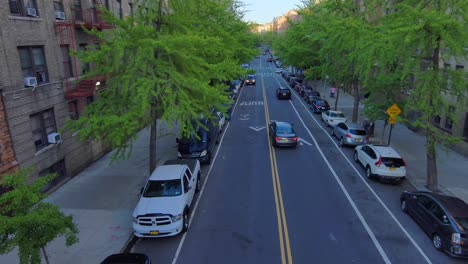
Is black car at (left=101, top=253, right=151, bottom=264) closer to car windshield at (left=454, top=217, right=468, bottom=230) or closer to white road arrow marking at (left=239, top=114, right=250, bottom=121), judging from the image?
car windshield at (left=454, top=217, right=468, bottom=230)

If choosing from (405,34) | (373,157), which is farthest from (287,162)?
(405,34)

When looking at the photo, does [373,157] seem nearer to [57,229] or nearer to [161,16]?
[161,16]

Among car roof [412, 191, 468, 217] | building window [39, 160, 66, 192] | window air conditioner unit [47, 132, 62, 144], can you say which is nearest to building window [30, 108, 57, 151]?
window air conditioner unit [47, 132, 62, 144]

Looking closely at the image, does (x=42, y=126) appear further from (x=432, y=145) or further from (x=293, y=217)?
(x=432, y=145)

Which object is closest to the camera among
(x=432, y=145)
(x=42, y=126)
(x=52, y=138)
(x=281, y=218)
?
(x=281, y=218)

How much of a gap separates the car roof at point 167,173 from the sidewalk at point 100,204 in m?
1.74

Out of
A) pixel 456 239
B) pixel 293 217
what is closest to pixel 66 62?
pixel 293 217

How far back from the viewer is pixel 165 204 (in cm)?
1066

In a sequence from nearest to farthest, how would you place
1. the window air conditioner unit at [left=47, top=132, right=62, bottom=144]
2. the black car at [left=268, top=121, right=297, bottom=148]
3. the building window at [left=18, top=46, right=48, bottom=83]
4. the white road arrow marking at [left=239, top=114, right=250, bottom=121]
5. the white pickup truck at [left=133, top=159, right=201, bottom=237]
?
the white pickup truck at [left=133, top=159, right=201, bottom=237]
the building window at [left=18, top=46, right=48, bottom=83]
the window air conditioner unit at [left=47, top=132, right=62, bottom=144]
the black car at [left=268, top=121, right=297, bottom=148]
the white road arrow marking at [left=239, top=114, right=250, bottom=121]

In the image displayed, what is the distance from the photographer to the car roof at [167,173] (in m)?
11.9

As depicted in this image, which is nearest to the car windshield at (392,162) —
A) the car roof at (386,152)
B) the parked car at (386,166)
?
the parked car at (386,166)

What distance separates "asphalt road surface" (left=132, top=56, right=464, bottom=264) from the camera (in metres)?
9.83

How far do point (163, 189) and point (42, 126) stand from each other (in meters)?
7.07

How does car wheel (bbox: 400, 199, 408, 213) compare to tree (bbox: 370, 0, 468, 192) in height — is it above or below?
below
